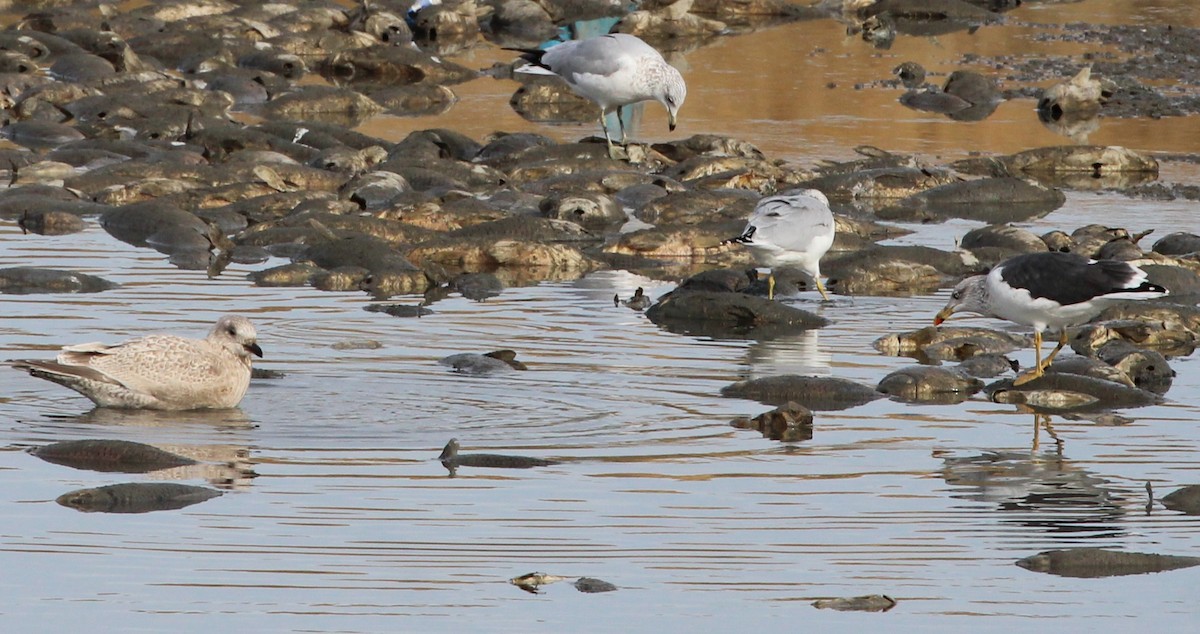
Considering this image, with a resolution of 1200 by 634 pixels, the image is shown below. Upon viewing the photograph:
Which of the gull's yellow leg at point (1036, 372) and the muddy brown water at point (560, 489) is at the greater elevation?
the gull's yellow leg at point (1036, 372)

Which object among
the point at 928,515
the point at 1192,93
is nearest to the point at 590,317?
the point at 928,515

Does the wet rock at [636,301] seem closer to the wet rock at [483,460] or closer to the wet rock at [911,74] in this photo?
the wet rock at [483,460]

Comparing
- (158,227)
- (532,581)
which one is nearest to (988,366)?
(532,581)

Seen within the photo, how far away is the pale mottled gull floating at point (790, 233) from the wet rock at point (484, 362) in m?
2.98

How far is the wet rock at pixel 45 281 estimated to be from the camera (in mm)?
16328

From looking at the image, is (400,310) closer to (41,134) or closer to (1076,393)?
(1076,393)

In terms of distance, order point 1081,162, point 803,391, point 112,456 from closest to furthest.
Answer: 1. point 112,456
2. point 803,391
3. point 1081,162

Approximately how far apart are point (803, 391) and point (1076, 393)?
1835 millimetres

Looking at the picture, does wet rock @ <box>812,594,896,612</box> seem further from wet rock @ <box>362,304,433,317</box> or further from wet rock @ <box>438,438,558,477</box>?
wet rock @ <box>362,304,433,317</box>

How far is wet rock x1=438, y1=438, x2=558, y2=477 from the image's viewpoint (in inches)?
425

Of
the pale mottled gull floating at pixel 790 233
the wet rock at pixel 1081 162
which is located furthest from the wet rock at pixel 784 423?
the wet rock at pixel 1081 162

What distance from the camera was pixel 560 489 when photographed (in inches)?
406

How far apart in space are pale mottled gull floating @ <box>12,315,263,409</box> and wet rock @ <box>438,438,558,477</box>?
192cm

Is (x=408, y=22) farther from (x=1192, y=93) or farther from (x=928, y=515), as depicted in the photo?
(x=928, y=515)
